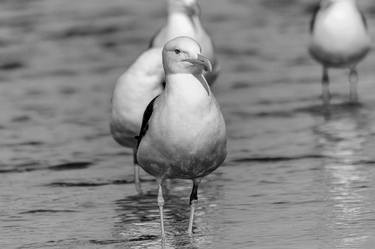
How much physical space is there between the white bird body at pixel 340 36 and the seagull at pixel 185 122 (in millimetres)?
6618

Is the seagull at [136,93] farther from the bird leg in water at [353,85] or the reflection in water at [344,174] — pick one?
the bird leg in water at [353,85]

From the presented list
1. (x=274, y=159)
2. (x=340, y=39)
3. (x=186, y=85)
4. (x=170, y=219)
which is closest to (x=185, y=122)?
(x=186, y=85)

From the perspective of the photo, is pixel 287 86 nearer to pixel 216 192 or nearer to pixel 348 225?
pixel 216 192

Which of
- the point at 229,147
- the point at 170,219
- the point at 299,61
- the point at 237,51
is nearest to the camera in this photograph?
the point at 170,219

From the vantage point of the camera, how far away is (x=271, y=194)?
985cm

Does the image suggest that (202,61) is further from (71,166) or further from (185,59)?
(71,166)

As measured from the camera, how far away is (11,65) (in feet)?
57.8

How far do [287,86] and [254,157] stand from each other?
403 cm

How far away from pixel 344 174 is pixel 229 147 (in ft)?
6.22

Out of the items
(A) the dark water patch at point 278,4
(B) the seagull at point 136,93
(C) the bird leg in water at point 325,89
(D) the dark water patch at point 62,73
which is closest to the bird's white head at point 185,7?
(C) the bird leg in water at point 325,89

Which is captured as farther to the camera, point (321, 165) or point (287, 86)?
point (287, 86)

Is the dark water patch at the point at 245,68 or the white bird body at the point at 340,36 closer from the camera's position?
the white bird body at the point at 340,36

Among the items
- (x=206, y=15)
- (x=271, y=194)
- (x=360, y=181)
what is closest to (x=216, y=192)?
(x=271, y=194)

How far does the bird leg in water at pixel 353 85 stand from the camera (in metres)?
14.4
